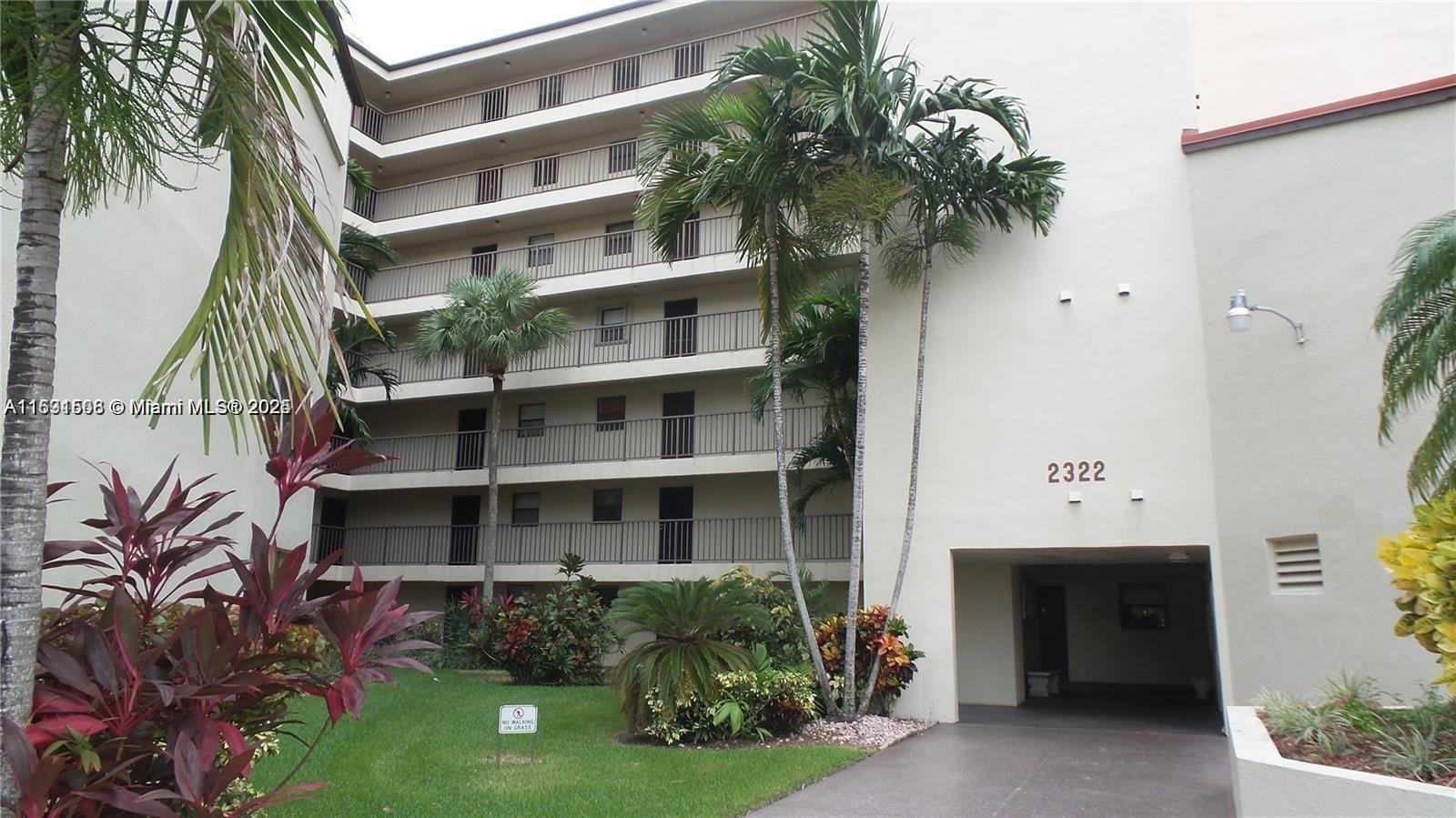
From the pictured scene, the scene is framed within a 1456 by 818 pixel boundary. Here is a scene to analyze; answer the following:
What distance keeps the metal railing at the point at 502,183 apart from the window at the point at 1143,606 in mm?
15267

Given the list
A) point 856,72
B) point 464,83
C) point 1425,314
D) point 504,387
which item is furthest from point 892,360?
point 464,83

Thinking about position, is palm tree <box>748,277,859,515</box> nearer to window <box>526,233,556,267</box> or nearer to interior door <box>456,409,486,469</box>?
window <box>526,233,556,267</box>

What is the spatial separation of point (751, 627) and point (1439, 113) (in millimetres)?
10236

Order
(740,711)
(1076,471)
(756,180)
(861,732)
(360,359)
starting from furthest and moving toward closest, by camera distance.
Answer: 1. (360,359)
2. (1076,471)
3. (756,180)
4. (861,732)
5. (740,711)

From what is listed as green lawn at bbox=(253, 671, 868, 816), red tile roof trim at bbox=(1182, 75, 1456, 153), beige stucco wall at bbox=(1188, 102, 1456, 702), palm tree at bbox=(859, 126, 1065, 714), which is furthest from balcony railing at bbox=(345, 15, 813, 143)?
green lawn at bbox=(253, 671, 868, 816)

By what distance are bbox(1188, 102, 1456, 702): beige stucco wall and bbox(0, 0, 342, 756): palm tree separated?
1145 cm

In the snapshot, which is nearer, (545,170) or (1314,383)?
(1314,383)

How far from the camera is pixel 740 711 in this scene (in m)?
11.5

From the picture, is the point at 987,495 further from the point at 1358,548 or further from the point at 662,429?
the point at 662,429

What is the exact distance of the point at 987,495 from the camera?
14.1m

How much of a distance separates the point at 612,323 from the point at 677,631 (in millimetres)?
13819

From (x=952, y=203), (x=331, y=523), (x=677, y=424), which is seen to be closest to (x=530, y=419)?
(x=677, y=424)

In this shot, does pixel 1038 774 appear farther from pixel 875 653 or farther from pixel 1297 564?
pixel 1297 564

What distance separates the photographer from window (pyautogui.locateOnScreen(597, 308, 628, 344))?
24375 millimetres
